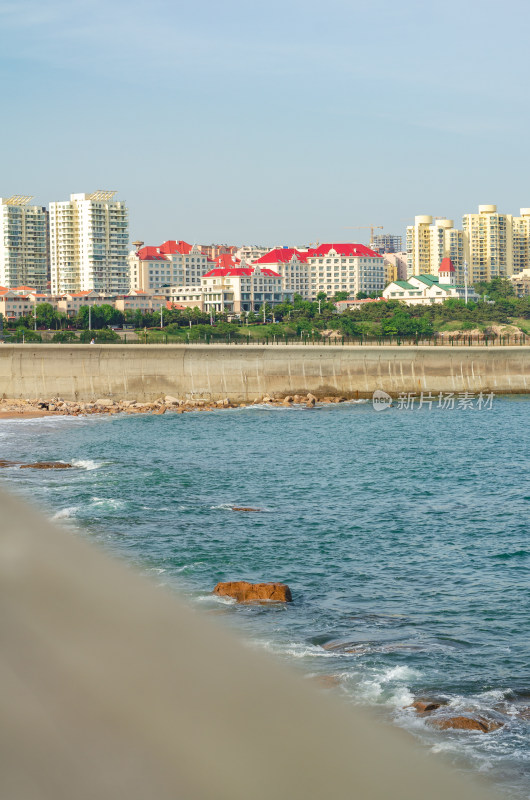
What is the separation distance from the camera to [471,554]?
22.9m

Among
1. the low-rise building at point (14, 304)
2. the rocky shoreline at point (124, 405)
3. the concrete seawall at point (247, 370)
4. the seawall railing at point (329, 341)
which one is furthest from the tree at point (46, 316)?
the rocky shoreline at point (124, 405)

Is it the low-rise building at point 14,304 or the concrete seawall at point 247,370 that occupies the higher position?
the low-rise building at point 14,304

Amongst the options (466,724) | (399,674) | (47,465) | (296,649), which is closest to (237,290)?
(47,465)

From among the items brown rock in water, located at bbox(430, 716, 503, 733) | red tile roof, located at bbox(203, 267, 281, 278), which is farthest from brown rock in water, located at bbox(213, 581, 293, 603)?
red tile roof, located at bbox(203, 267, 281, 278)

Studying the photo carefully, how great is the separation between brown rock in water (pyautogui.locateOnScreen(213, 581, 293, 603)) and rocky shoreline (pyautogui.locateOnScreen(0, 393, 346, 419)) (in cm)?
4075

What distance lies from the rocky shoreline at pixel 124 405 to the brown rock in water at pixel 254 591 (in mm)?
40748

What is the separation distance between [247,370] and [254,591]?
4890cm

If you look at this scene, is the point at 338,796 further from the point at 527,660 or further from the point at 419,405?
the point at 419,405

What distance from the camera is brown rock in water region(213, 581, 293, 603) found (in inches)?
726

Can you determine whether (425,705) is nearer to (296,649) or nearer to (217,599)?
(296,649)

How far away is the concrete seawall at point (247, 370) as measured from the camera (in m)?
63.3

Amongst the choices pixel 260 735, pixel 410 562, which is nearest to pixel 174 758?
pixel 260 735

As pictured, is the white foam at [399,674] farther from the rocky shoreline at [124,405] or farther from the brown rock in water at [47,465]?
the rocky shoreline at [124,405]

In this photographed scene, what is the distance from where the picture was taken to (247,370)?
67062 mm
